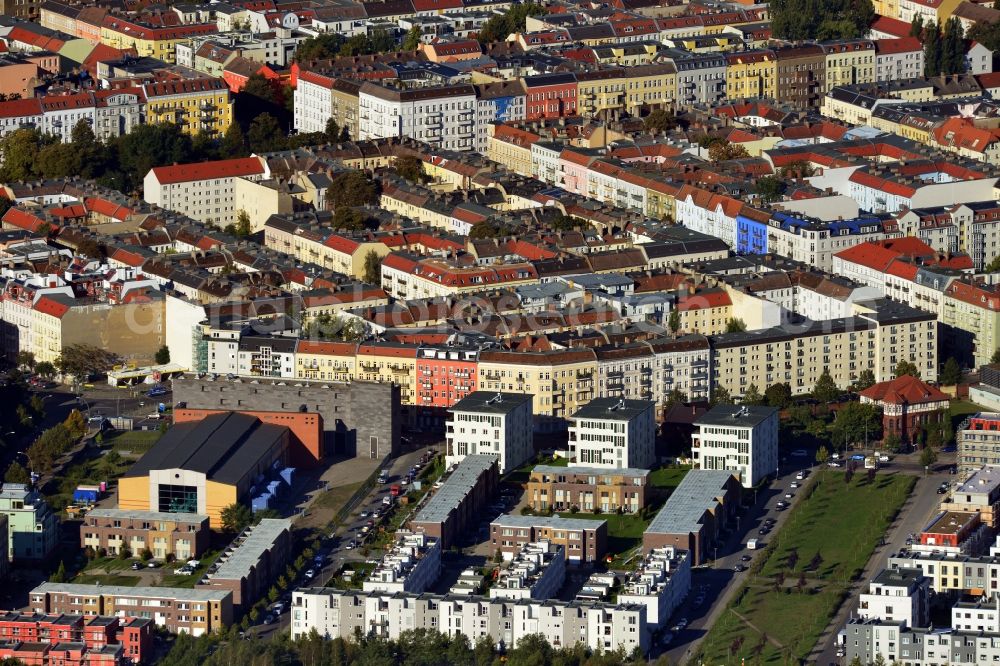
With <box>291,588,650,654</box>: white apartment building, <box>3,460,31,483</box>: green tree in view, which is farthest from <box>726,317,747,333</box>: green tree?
<box>291,588,650,654</box>: white apartment building

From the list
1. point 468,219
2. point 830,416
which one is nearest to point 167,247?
point 468,219

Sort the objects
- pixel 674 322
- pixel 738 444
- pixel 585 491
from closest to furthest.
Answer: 1. pixel 585 491
2. pixel 738 444
3. pixel 674 322

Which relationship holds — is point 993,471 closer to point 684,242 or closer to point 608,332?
point 608,332

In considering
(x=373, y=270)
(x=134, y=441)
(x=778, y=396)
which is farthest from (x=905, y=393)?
(x=134, y=441)

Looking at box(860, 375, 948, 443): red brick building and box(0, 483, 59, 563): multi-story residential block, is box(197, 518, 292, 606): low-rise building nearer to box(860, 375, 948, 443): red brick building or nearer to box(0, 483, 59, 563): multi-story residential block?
box(0, 483, 59, 563): multi-story residential block

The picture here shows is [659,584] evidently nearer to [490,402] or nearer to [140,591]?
[140,591]
